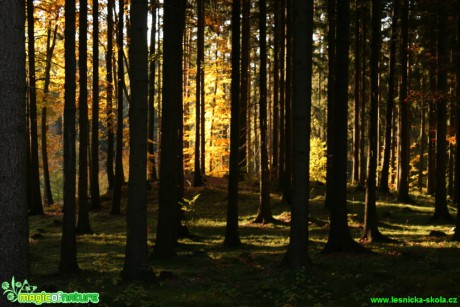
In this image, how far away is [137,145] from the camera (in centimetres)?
1030

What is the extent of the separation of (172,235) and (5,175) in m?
8.57

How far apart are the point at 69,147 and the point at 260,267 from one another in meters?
5.98

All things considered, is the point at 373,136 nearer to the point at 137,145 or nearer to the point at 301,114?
the point at 301,114

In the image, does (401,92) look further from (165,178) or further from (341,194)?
(165,178)

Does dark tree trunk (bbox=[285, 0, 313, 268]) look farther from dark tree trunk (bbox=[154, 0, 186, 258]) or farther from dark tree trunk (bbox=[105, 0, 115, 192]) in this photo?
dark tree trunk (bbox=[105, 0, 115, 192])

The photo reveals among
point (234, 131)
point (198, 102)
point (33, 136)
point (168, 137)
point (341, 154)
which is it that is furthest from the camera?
point (198, 102)

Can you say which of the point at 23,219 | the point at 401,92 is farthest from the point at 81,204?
the point at 401,92

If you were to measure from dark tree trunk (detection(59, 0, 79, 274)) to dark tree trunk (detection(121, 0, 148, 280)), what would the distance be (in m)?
2.39

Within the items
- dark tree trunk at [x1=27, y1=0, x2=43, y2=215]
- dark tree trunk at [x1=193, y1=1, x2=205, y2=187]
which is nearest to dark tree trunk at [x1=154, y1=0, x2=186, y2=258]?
dark tree trunk at [x1=193, y1=1, x2=205, y2=187]

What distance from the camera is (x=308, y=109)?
10359 millimetres

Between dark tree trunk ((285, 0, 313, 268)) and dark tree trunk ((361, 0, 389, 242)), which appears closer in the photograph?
dark tree trunk ((285, 0, 313, 268))

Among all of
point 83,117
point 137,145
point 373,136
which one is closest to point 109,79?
point 83,117

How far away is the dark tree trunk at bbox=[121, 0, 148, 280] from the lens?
10297 millimetres

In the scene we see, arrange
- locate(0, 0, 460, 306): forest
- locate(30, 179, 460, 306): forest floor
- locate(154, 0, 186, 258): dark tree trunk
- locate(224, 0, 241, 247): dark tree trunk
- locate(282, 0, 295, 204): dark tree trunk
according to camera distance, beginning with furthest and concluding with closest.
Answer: locate(282, 0, 295, 204): dark tree trunk
locate(224, 0, 241, 247): dark tree trunk
locate(154, 0, 186, 258): dark tree trunk
locate(30, 179, 460, 306): forest floor
locate(0, 0, 460, 306): forest
